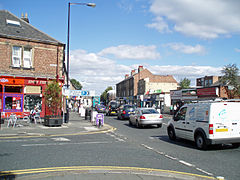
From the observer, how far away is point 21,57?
72.4 feet

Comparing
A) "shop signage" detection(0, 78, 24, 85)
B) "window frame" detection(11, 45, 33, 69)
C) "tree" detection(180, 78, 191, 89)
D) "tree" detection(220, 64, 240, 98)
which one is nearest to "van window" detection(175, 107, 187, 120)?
"shop signage" detection(0, 78, 24, 85)

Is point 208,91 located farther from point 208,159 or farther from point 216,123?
point 208,159

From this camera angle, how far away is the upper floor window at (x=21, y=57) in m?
21.9

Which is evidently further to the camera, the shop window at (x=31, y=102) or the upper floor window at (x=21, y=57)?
the shop window at (x=31, y=102)

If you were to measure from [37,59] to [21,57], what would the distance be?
1.45 m

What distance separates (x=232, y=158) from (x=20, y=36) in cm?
2073

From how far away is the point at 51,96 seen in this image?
17.3 m

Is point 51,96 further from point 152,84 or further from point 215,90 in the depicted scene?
point 152,84

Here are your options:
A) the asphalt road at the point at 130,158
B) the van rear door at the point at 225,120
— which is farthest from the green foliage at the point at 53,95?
the van rear door at the point at 225,120

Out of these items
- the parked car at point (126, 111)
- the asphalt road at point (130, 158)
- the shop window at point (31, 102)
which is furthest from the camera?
the parked car at point (126, 111)

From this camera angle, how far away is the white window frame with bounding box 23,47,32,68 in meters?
22.4

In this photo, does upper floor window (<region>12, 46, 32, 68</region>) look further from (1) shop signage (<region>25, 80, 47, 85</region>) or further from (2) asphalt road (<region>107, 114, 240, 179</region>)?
(2) asphalt road (<region>107, 114, 240, 179</region>)

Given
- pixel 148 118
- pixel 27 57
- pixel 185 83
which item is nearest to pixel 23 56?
pixel 27 57

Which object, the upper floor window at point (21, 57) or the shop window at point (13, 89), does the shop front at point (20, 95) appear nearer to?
the shop window at point (13, 89)
